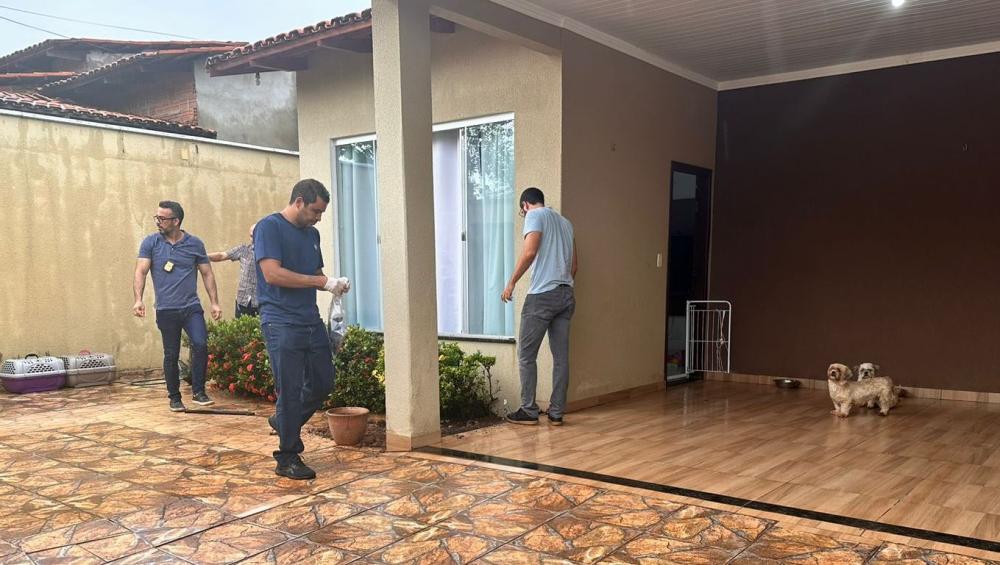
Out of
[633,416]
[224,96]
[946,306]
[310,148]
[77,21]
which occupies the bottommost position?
[633,416]

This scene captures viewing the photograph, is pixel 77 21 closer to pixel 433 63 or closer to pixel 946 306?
pixel 433 63

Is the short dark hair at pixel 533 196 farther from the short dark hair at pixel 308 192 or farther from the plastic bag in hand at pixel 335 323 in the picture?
the short dark hair at pixel 308 192

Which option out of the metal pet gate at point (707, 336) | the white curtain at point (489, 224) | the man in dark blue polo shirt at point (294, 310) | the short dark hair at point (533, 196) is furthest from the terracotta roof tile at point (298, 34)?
the metal pet gate at point (707, 336)

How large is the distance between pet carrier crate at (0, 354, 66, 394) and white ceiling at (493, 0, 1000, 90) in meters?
5.43

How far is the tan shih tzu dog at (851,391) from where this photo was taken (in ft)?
17.4

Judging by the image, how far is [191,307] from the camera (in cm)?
559

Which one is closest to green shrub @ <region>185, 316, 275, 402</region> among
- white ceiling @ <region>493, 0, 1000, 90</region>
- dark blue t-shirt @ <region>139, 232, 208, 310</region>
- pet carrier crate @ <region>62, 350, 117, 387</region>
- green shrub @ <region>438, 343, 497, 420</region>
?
dark blue t-shirt @ <region>139, 232, 208, 310</region>

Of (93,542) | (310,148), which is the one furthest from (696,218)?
(93,542)

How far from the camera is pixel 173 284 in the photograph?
18.1 ft

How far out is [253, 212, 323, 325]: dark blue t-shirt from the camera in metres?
3.55

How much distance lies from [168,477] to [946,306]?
605 cm

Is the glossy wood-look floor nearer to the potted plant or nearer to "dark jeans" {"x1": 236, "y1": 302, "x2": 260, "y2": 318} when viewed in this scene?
the potted plant

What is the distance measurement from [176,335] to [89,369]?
2.04 m

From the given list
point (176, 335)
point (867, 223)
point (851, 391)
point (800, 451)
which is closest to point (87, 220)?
point (176, 335)
